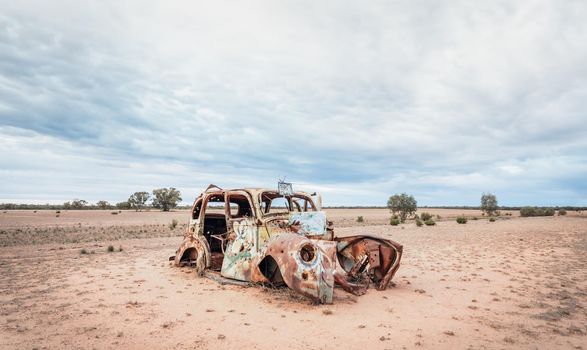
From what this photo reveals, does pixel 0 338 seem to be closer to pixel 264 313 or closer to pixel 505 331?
pixel 264 313

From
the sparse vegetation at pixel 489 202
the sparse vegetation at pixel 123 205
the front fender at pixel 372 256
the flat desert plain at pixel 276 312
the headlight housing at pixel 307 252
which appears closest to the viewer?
the flat desert plain at pixel 276 312

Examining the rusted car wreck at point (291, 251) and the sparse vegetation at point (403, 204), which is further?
the sparse vegetation at point (403, 204)

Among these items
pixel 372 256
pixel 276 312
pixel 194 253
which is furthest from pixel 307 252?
pixel 194 253

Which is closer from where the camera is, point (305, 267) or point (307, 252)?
Result: point (305, 267)

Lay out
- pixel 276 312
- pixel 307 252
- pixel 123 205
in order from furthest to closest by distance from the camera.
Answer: pixel 123 205, pixel 307 252, pixel 276 312

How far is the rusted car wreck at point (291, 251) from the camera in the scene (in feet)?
19.0

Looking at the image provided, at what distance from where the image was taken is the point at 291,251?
5.87 meters

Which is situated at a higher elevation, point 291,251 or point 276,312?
point 291,251

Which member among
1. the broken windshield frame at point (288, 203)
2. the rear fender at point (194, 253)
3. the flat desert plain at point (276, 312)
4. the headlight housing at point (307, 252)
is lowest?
the flat desert plain at point (276, 312)

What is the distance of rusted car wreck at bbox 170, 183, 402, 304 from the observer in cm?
580

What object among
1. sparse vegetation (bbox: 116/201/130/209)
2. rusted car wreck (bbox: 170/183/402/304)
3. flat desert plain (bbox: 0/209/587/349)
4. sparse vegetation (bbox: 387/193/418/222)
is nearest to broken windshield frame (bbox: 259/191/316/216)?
rusted car wreck (bbox: 170/183/402/304)

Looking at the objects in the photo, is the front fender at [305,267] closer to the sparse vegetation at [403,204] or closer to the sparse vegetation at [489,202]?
the sparse vegetation at [403,204]

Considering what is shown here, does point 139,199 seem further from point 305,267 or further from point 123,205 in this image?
point 305,267

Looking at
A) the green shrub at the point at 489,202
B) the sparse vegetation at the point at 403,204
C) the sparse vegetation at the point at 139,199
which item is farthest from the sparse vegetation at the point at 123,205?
the green shrub at the point at 489,202
